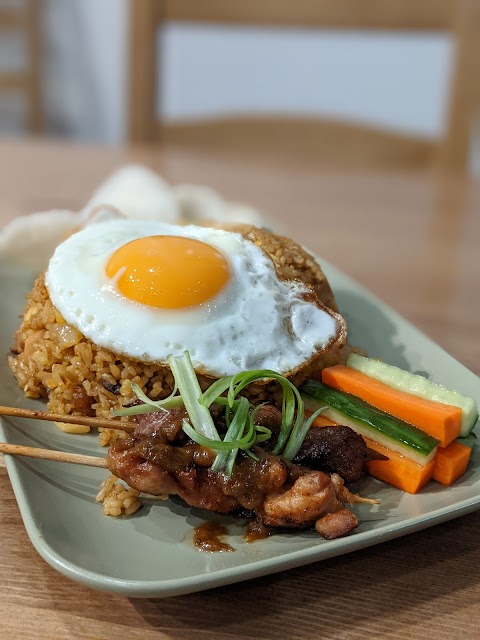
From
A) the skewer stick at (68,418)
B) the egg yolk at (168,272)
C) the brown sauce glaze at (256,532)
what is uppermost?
the egg yolk at (168,272)

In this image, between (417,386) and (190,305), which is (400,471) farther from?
(190,305)

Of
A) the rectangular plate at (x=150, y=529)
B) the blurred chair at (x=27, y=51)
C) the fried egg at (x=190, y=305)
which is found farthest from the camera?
the blurred chair at (x=27, y=51)

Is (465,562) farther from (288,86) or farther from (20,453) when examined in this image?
(288,86)

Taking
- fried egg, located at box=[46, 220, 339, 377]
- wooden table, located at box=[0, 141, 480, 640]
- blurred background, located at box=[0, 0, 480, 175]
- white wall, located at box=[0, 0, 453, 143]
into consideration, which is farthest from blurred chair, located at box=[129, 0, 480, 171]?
fried egg, located at box=[46, 220, 339, 377]

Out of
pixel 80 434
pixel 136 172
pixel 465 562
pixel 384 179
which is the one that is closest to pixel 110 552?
pixel 80 434

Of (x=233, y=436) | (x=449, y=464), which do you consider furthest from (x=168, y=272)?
(x=449, y=464)

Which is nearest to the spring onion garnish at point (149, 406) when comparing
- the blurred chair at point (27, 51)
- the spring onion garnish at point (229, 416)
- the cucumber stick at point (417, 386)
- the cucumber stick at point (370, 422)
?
the spring onion garnish at point (229, 416)

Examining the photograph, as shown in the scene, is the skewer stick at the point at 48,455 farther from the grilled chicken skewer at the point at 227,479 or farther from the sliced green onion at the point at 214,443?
the sliced green onion at the point at 214,443
